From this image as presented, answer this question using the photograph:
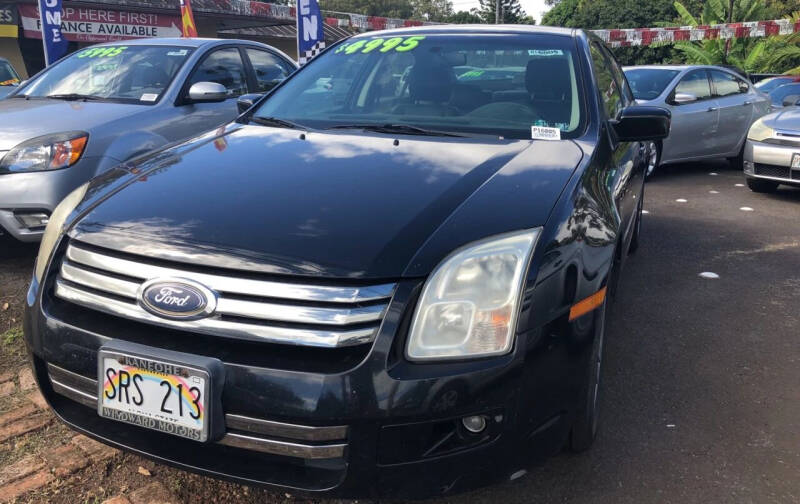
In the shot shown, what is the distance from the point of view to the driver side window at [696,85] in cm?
828

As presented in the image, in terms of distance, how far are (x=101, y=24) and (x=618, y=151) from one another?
19.0 metres

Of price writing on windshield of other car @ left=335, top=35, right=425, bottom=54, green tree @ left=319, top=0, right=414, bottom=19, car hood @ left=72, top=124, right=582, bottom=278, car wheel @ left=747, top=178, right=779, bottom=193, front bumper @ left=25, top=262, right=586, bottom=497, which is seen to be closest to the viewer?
front bumper @ left=25, top=262, right=586, bottom=497

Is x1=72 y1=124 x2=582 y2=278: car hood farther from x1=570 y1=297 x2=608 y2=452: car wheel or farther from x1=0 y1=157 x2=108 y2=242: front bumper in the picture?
x1=0 y1=157 x2=108 y2=242: front bumper

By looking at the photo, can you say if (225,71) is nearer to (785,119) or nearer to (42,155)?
(42,155)

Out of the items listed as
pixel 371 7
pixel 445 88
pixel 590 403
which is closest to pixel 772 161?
pixel 445 88

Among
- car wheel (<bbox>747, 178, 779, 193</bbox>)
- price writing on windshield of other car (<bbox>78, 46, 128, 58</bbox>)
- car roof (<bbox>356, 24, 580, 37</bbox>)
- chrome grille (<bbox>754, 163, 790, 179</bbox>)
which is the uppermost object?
car roof (<bbox>356, 24, 580, 37</bbox>)

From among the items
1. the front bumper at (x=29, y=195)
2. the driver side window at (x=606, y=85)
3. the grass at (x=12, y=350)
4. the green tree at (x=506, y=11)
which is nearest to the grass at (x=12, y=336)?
the grass at (x=12, y=350)

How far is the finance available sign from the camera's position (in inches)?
694

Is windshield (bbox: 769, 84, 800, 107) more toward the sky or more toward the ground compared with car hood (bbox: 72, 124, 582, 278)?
more toward the ground

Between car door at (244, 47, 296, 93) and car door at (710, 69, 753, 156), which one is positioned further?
car door at (710, 69, 753, 156)

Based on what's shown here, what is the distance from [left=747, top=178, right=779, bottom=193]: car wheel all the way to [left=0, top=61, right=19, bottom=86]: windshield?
9.65m

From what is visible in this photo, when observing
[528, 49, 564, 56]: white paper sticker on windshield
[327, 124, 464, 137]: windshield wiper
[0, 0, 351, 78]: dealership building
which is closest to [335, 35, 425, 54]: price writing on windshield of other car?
[528, 49, 564, 56]: white paper sticker on windshield

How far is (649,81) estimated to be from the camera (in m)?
8.35

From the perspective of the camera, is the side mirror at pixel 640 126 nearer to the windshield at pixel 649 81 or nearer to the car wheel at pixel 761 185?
the car wheel at pixel 761 185
